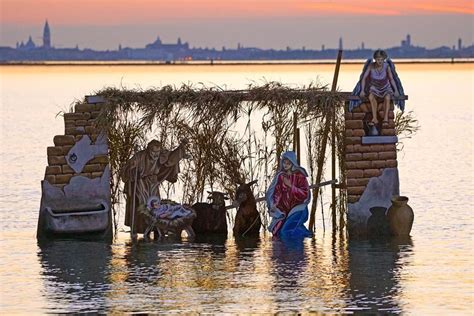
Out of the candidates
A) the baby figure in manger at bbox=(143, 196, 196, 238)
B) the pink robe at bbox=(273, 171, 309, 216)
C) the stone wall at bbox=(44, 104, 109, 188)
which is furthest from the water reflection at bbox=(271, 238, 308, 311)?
the stone wall at bbox=(44, 104, 109, 188)

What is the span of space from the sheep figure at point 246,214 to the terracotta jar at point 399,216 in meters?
1.77

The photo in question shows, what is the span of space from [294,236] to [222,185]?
1.76 metres

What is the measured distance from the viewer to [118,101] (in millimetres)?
20969

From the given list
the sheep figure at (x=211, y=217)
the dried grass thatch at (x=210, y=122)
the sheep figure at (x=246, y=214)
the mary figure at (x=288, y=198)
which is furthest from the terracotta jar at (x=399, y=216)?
the sheep figure at (x=211, y=217)

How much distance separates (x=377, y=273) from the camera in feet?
57.8

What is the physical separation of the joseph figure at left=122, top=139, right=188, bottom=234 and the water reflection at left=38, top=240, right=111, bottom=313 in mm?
1003

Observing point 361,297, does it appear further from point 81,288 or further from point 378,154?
point 378,154

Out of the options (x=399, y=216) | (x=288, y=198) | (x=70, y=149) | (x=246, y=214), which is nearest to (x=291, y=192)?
(x=288, y=198)

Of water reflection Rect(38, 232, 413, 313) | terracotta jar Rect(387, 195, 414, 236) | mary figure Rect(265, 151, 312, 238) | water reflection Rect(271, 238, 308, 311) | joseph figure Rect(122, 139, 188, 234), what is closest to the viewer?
water reflection Rect(38, 232, 413, 313)

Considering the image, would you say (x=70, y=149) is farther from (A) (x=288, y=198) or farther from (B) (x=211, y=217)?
(A) (x=288, y=198)

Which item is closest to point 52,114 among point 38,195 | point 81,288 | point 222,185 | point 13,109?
point 13,109

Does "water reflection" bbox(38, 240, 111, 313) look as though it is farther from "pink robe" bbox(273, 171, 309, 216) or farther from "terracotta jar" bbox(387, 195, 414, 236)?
"terracotta jar" bbox(387, 195, 414, 236)

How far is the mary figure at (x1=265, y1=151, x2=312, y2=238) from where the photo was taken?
20.4 metres

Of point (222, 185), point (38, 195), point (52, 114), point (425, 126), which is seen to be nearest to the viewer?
point (222, 185)
